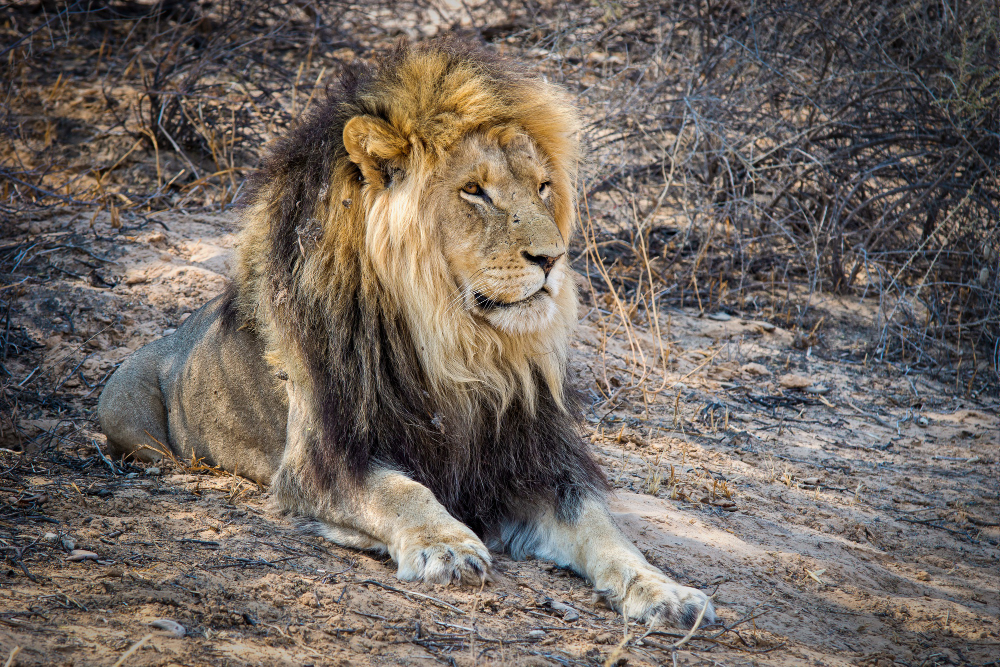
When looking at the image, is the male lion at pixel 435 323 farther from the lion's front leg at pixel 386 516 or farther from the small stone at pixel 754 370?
the small stone at pixel 754 370

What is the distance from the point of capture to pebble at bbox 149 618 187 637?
2266mm

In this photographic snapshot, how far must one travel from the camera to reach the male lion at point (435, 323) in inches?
120

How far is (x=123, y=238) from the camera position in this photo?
584 cm

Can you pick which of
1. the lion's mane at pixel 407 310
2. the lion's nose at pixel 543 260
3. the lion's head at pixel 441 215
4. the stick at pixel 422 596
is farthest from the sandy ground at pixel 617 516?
the lion's nose at pixel 543 260

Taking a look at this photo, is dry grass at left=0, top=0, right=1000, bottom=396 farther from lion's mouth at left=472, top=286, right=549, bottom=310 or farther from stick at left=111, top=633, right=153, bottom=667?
stick at left=111, top=633, right=153, bottom=667

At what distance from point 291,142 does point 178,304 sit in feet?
7.73

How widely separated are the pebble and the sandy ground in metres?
0.03

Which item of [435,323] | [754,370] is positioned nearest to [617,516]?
[435,323]

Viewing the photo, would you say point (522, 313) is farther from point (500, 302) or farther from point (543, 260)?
point (543, 260)

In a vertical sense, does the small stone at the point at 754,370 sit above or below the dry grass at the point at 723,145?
below

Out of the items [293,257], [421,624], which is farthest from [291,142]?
[421,624]

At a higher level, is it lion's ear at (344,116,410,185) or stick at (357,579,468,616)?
lion's ear at (344,116,410,185)

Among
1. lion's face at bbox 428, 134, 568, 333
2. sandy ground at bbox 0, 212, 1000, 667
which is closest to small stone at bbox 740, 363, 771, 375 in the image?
sandy ground at bbox 0, 212, 1000, 667

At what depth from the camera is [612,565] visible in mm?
2998
